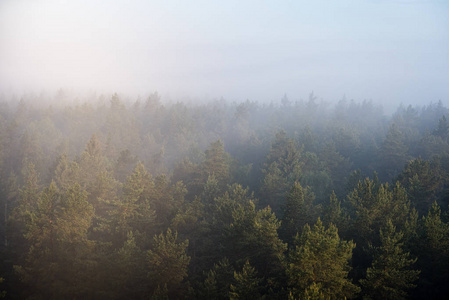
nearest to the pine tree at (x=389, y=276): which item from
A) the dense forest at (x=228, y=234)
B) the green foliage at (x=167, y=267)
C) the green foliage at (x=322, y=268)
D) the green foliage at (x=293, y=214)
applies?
the dense forest at (x=228, y=234)

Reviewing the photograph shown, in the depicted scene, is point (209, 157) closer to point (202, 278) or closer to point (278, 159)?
point (278, 159)

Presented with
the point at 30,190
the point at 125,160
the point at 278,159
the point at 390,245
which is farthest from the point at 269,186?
the point at 30,190

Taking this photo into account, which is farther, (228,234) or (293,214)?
(293,214)

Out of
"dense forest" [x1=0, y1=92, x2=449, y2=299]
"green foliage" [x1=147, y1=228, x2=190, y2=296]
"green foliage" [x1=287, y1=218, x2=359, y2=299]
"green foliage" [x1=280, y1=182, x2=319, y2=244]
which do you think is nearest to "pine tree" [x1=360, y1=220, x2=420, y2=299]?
"dense forest" [x1=0, y1=92, x2=449, y2=299]

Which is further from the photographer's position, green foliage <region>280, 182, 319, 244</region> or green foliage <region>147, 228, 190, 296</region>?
green foliage <region>280, 182, 319, 244</region>

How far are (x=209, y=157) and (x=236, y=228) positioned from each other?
20.9 m

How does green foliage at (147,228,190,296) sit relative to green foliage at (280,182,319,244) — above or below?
below

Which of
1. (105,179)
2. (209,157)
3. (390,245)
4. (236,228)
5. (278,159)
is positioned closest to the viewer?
(390,245)

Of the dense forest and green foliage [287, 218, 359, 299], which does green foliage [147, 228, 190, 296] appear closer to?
the dense forest

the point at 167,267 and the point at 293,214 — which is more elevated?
the point at 293,214

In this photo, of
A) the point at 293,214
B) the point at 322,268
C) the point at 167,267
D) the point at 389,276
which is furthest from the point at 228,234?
the point at 389,276

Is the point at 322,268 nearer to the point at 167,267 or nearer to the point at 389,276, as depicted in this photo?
the point at 389,276

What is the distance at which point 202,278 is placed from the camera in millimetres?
25781

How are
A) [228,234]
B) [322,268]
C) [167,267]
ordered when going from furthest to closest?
[228,234]
[167,267]
[322,268]
